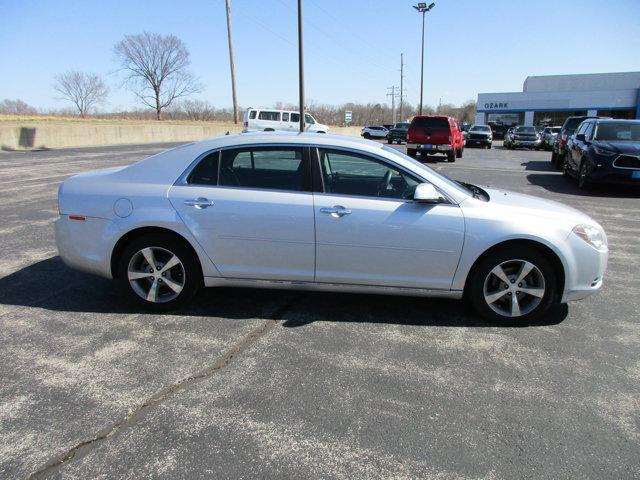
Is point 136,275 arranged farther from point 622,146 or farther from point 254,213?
point 622,146

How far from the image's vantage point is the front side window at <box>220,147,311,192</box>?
13.4 ft

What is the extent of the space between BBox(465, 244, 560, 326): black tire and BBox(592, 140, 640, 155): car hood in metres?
8.67

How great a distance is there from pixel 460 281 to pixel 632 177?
9.14 metres

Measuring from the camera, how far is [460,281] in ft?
13.1

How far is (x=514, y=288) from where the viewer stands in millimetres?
3992

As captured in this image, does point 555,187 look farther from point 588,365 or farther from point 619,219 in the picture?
point 588,365

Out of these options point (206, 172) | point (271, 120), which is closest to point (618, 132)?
point (206, 172)

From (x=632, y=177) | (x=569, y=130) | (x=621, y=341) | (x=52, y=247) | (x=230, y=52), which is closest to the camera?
(x=621, y=341)

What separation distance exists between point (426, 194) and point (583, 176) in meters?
9.90

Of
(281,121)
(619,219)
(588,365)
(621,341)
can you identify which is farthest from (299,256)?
(281,121)

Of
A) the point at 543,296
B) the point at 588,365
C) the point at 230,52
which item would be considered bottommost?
the point at 588,365

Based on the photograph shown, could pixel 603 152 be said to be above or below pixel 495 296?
above

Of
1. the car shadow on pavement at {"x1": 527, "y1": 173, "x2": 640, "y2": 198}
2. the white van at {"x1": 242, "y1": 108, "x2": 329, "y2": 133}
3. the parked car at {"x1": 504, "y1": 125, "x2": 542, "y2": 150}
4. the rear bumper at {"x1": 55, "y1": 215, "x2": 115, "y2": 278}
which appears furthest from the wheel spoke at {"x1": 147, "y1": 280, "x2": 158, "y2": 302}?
the parked car at {"x1": 504, "y1": 125, "x2": 542, "y2": 150}

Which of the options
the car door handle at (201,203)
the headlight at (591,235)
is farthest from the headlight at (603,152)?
the car door handle at (201,203)
